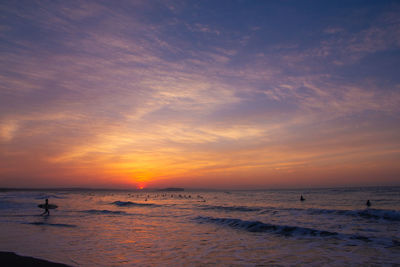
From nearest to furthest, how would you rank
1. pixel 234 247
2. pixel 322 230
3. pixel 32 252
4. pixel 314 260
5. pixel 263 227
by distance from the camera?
pixel 314 260 → pixel 32 252 → pixel 234 247 → pixel 322 230 → pixel 263 227

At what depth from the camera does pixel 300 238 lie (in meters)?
19.2

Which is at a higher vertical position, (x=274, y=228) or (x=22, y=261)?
(x=22, y=261)

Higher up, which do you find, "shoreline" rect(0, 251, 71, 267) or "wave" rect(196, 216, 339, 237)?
"shoreline" rect(0, 251, 71, 267)

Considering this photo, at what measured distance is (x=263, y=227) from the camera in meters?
24.3

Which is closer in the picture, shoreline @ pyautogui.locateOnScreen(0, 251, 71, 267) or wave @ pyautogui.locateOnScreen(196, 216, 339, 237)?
shoreline @ pyautogui.locateOnScreen(0, 251, 71, 267)

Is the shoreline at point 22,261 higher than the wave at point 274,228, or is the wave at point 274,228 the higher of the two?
the shoreline at point 22,261

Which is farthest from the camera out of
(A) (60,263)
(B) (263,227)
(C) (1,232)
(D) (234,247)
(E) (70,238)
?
(B) (263,227)

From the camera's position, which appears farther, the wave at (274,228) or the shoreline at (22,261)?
the wave at (274,228)

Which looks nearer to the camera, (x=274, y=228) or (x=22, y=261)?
(x=22, y=261)

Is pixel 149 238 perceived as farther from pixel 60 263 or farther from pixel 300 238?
pixel 300 238

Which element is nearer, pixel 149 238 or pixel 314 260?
pixel 314 260

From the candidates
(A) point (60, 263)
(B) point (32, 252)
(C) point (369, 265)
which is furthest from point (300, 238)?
(B) point (32, 252)

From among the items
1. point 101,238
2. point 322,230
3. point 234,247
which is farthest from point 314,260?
point 101,238

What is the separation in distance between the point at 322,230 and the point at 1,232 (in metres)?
24.9
